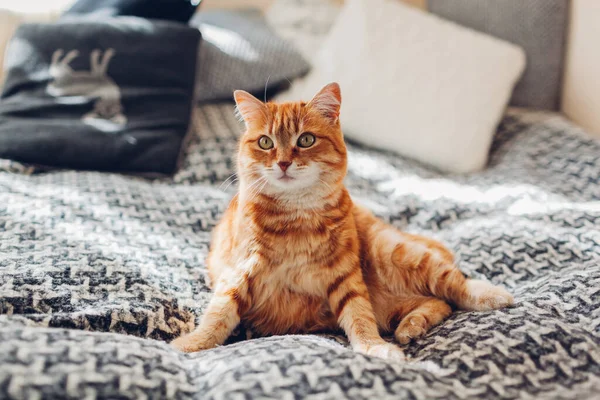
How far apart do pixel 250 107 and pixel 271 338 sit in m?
0.52

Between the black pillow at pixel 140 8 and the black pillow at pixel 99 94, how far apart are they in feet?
0.25

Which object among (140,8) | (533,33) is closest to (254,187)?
(140,8)

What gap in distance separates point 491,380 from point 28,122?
5.24 feet

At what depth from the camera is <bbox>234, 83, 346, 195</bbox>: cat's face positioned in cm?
110

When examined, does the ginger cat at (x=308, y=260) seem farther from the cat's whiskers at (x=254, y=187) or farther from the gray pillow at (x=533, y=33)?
the gray pillow at (x=533, y=33)

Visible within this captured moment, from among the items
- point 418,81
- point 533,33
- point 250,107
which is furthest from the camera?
point 533,33

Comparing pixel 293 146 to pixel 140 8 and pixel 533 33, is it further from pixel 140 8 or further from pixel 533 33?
pixel 533 33

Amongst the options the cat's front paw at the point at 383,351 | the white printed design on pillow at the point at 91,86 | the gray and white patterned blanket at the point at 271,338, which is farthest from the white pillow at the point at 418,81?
the cat's front paw at the point at 383,351

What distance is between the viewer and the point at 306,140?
1151 mm

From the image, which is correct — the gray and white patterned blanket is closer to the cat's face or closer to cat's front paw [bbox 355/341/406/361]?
cat's front paw [bbox 355/341/406/361]

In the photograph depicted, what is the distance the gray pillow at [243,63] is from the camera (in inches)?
82.4

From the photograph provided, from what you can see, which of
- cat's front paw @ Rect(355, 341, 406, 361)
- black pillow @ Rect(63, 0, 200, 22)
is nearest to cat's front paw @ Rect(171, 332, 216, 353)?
cat's front paw @ Rect(355, 341, 406, 361)

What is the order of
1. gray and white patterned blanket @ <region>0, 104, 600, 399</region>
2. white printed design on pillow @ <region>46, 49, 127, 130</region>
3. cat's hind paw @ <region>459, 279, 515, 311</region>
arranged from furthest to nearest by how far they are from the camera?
white printed design on pillow @ <region>46, 49, 127, 130</region> → cat's hind paw @ <region>459, 279, 515, 311</region> → gray and white patterned blanket @ <region>0, 104, 600, 399</region>

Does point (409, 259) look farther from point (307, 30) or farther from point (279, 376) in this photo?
point (307, 30)
